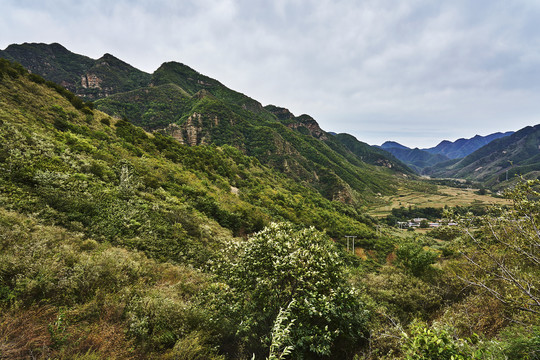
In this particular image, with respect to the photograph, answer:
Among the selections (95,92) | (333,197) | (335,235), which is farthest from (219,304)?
(95,92)

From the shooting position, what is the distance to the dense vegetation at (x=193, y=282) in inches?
207

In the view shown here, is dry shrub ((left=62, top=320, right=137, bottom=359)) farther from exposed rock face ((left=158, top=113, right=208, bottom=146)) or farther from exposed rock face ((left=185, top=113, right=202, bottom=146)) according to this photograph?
exposed rock face ((left=185, top=113, right=202, bottom=146))

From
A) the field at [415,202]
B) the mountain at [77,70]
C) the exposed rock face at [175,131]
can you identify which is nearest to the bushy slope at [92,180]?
the exposed rock face at [175,131]

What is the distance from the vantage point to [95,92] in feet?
433

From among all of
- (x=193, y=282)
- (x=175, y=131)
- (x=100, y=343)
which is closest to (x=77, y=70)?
(x=175, y=131)

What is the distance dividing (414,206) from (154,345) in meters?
139

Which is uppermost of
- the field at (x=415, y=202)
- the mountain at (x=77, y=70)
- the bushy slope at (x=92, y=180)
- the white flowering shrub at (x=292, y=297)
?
the mountain at (x=77, y=70)

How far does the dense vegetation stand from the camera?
207 inches

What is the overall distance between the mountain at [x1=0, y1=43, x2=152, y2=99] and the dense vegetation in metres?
158

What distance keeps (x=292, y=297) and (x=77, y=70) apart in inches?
9314

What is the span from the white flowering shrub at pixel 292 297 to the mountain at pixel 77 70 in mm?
174855

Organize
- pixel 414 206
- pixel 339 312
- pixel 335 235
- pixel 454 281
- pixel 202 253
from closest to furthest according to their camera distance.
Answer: pixel 339 312, pixel 454 281, pixel 202 253, pixel 335 235, pixel 414 206

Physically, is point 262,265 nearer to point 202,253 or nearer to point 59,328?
point 59,328

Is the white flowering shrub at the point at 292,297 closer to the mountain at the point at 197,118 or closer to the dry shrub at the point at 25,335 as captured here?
the dry shrub at the point at 25,335
